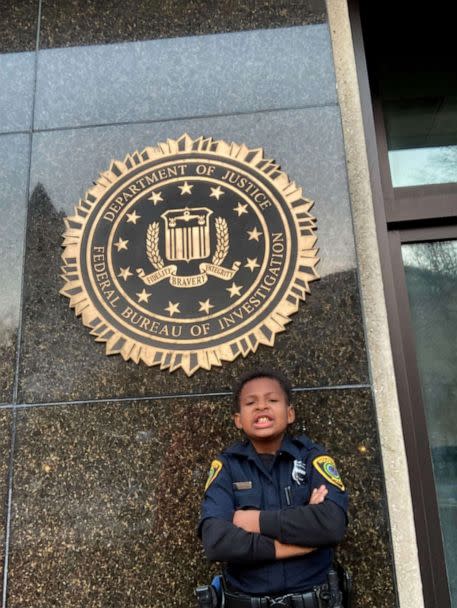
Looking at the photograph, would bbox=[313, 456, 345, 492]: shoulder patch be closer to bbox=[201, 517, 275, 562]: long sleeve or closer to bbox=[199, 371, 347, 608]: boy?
bbox=[199, 371, 347, 608]: boy

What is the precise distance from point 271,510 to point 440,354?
5.11ft

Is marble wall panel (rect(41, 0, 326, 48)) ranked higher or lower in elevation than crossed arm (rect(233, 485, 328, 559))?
higher

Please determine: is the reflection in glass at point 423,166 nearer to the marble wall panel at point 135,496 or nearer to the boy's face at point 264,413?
the marble wall panel at point 135,496

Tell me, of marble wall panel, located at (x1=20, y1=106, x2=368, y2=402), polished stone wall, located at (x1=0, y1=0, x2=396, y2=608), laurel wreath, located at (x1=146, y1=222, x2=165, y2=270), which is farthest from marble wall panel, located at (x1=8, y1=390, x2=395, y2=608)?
laurel wreath, located at (x1=146, y1=222, x2=165, y2=270)

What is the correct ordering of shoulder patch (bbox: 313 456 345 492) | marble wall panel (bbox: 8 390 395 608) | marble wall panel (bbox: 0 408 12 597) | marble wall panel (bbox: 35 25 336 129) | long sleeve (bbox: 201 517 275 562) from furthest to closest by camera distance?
1. marble wall panel (bbox: 35 25 336 129)
2. marble wall panel (bbox: 0 408 12 597)
3. marble wall panel (bbox: 8 390 395 608)
4. shoulder patch (bbox: 313 456 345 492)
5. long sleeve (bbox: 201 517 275 562)

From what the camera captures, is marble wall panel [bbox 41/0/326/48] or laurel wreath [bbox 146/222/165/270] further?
marble wall panel [bbox 41/0/326/48]

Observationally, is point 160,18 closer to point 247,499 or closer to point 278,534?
point 247,499

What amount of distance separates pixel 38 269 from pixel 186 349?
0.95m

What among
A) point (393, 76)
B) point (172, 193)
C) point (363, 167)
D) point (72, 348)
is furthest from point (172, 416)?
point (393, 76)

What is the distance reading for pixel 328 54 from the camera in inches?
126

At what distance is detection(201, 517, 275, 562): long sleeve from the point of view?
186cm

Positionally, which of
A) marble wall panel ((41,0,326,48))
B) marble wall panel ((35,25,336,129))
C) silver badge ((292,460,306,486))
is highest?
marble wall panel ((41,0,326,48))

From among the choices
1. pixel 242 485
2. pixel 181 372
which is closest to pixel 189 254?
pixel 181 372

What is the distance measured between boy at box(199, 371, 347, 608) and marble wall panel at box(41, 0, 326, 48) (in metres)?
2.30
